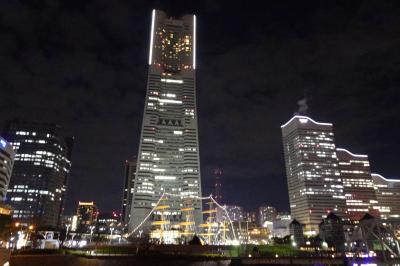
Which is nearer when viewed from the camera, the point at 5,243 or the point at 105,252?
the point at 5,243

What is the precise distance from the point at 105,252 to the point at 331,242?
92374 mm

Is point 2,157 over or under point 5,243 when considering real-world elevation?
over

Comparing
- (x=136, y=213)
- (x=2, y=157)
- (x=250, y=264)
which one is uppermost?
(x=2, y=157)

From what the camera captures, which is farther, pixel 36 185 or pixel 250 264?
pixel 36 185

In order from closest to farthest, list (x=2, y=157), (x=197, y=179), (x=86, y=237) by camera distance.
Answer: (x=2, y=157)
(x=86, y=237)
(x=197, y=179)

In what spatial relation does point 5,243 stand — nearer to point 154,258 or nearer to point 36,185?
point 154,258

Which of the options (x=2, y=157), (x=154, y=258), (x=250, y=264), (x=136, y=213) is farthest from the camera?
(x=136, y=213)

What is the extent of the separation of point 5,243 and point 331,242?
11615 cm

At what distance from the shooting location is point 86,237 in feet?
549

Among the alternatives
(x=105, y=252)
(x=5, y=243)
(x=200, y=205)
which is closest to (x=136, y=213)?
(x=200, y=205)

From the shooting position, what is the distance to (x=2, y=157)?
125 m

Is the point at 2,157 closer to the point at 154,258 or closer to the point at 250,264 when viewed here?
the point at 154,258

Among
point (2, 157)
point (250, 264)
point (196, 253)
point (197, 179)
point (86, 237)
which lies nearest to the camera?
point (250, 264)

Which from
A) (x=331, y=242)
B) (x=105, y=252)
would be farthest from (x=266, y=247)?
(x=331, y=242)
